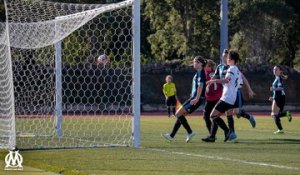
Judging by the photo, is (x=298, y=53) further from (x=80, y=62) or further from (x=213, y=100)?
(x=213, y=100)

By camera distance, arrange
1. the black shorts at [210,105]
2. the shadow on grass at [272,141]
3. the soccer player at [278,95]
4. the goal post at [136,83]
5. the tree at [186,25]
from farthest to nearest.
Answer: the tree at [186,25], the soccer player at [278,95], the black shorts at [210,105], the shadow on grass at [272,141], the goal post at [136,83]

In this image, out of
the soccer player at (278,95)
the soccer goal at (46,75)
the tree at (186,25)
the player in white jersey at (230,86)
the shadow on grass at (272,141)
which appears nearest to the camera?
the soccer goal at (46,75)

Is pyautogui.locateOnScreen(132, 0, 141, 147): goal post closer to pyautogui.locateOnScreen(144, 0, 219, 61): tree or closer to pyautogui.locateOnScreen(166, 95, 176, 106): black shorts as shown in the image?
pyautogui.locateOnScreen(166, 95, 176, 106): black shorts

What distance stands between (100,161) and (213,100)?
537 cm

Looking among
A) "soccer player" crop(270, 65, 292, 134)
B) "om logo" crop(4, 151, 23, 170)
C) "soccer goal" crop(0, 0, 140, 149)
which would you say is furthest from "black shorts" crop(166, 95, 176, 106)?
"om logo" crop(4, 151, 23, 170)

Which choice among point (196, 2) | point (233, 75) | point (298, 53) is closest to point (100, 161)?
point (233, 75)

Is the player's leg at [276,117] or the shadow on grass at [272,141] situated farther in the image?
the player's leg at [276,117]

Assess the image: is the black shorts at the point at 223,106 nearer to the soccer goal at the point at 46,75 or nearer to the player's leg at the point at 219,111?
the player's leg at the point at 219,111

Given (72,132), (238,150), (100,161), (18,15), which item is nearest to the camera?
(100,161)

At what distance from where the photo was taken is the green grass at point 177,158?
11047 millimetres

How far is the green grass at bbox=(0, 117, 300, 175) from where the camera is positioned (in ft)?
36.2

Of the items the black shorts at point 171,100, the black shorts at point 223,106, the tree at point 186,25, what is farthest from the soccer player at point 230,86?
the tree at point 186,25

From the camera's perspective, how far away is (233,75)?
15.6m

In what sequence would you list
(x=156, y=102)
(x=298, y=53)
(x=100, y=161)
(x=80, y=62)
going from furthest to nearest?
(x=298, y=53) → (x=156, y=102) → (x=80, y=62) → (x=100, y=161)
